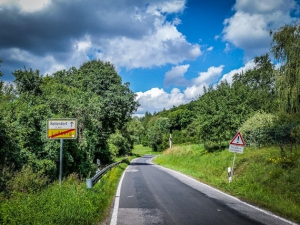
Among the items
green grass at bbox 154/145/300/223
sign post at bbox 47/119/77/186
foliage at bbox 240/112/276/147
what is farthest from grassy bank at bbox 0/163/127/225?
foliage at bbox 240/112/276/147

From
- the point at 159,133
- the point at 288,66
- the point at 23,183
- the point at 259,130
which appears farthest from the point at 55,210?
the point at 159,133

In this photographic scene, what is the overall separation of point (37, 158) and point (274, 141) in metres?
16.5

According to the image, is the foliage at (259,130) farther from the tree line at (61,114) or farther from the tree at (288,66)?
the tree line at (61,114)

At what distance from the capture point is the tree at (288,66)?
2042 centimetres

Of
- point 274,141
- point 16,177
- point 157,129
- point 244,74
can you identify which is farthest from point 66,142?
point 157,129

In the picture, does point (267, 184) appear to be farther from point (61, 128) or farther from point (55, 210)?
point (55, 210)

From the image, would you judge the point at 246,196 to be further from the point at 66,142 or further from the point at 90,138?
the point at 90,138

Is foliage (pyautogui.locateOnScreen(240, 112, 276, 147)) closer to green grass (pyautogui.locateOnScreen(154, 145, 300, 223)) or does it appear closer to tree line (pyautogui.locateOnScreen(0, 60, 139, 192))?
green grass (pyautogui.locateOnScreen(154, 145, 300, 223))

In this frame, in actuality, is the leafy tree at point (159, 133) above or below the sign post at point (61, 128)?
above

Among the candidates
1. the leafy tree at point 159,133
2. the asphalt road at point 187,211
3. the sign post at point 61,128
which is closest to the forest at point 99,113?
the sign post at point 61,128

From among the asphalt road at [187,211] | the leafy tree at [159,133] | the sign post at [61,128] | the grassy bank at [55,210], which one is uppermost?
the leafy tree at [159,133]

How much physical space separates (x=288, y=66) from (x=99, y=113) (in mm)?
18592

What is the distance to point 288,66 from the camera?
69.4 feet

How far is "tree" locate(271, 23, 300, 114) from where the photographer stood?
67.0ft
